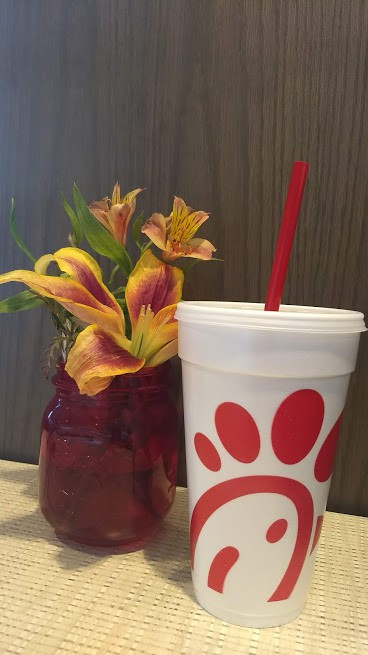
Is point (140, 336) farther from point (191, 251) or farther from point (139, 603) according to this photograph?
point (139, 603)

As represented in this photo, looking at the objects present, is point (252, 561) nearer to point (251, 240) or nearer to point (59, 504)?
point (59, 504)

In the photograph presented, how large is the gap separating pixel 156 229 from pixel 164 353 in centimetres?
11

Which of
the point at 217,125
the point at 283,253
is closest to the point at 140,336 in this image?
the point at 283,253

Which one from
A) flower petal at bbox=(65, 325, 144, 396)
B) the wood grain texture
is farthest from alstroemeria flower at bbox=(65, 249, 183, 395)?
the wood grain texture

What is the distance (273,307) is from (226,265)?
0.60ft

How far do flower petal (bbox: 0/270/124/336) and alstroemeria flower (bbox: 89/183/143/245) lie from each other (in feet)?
0.23

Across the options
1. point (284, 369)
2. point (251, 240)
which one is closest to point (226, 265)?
point (251, 240)

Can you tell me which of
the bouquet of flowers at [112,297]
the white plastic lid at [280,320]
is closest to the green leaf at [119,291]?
the bouquet of flowers at [112,297]

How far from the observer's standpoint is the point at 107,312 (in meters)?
0.48

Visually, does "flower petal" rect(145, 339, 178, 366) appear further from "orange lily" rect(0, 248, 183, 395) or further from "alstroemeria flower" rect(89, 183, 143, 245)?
"alstroemeria flower" rect(89, 183, 143, 245)

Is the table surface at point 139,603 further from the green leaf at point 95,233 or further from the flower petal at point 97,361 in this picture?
the green leaf at point 95,233

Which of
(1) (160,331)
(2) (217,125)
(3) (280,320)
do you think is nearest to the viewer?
(3) (280,320)

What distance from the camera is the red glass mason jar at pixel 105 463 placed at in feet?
1.64

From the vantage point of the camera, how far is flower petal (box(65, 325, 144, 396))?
458mm
